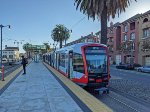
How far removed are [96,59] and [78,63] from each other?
1.53m

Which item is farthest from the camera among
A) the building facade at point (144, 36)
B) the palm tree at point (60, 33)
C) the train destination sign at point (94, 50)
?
the palm tree at point (60, 33)

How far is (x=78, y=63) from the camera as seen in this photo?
21281 mm

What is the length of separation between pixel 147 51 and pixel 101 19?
34524 mm

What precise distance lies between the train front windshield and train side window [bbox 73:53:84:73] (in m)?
0.58

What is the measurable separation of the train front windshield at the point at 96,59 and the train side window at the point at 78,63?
0.58 metres

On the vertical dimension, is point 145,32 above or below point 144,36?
above

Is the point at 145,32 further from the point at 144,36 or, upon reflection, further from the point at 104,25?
the point at 104,25

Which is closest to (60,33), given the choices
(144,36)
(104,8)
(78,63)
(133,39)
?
(133,39)

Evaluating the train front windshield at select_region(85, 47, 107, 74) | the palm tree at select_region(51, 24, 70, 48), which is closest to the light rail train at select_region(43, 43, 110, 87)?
the train front windshield at select_region(85, 47, 107, 74)

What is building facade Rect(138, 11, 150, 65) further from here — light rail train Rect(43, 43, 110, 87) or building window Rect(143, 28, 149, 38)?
light rail train Rect(43, 43, 110, 87)

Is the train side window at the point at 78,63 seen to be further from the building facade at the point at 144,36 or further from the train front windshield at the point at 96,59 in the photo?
the building facade at the point at 144,36

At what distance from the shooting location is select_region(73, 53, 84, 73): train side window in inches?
811

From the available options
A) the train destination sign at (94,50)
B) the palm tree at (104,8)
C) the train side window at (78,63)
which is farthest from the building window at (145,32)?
the train destination sign at (94,50)

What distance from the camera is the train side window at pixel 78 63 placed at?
20.6m
